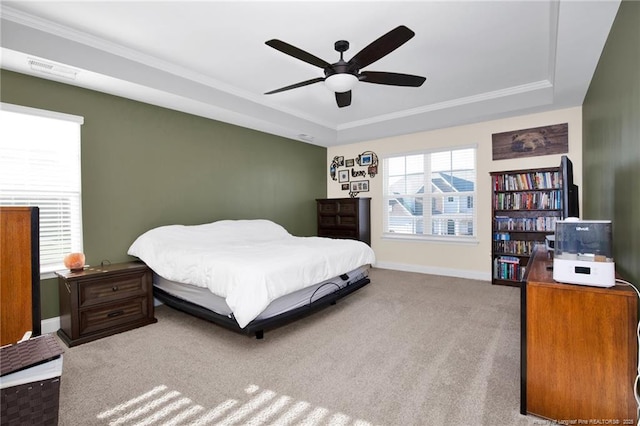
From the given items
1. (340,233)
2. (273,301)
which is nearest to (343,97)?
(273,301)

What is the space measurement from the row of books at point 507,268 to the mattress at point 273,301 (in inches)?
99.9

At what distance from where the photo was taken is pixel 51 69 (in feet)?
9.30

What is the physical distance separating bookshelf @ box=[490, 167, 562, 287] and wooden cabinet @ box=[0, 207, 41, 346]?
5222 millimetres

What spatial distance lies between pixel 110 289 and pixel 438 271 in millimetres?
4843

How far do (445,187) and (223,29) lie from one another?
13.8 ft

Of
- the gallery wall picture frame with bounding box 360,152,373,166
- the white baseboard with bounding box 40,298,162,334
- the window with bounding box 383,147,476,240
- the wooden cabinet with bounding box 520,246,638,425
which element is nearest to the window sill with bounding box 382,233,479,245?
the window with bounding box 383,147,476,240

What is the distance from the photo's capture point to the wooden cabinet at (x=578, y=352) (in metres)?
1.50

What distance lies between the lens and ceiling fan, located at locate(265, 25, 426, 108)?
226 centimetres

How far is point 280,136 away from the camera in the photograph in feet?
18.6

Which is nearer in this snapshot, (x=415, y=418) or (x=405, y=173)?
(x=415, y=418)

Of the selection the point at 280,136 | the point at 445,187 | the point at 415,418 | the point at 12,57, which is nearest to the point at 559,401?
the point at 415,418

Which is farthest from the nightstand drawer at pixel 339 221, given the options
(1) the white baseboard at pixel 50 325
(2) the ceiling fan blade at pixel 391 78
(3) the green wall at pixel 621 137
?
(1) the white baseboard at pixel 50 325

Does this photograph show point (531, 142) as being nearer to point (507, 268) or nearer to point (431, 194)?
point (431, 194)

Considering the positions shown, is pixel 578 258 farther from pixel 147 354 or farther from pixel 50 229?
pixel 50 229
